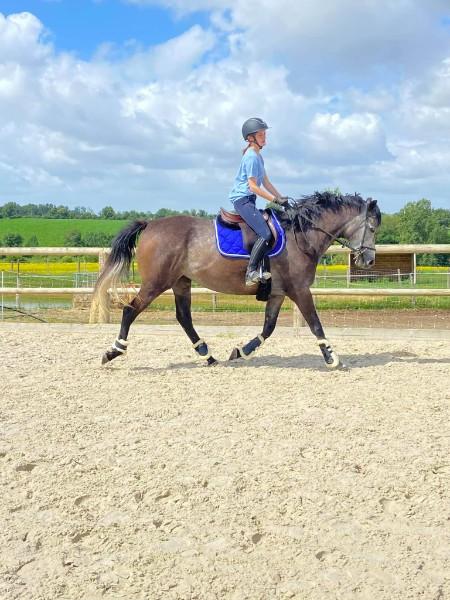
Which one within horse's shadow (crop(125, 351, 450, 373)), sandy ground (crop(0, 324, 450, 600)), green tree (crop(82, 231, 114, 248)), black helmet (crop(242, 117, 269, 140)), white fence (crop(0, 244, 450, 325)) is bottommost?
sandy ground (crop(0, 324, 450, 600))

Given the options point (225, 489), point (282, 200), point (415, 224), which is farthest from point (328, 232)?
point (415, 224)

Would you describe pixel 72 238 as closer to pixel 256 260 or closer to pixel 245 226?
pixel 245 226

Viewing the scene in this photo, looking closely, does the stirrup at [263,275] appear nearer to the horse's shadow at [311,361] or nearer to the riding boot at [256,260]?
the riding boot at [256,260]

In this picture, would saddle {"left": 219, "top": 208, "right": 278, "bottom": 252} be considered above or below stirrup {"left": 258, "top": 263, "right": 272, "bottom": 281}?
above

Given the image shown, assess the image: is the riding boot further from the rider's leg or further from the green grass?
the green grass

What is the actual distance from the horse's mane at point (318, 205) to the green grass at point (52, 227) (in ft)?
208

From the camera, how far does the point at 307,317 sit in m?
6.66

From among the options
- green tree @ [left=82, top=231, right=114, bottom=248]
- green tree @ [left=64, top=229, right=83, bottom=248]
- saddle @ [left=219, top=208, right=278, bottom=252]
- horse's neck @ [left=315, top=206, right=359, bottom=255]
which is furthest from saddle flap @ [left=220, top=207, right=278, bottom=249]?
green tree @ [left=64, top=229, right=83, bottom=248]

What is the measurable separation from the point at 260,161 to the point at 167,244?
4.06 ft

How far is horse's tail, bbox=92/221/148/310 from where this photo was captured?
22.1ft

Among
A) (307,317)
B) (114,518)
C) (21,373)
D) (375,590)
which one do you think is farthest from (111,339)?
(375,590)

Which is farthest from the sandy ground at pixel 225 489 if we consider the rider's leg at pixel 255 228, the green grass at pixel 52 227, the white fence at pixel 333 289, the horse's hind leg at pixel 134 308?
the green grass at pixel 52 227

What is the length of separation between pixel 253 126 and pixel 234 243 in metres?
1.15

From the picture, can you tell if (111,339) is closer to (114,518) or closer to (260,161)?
(260,161)
